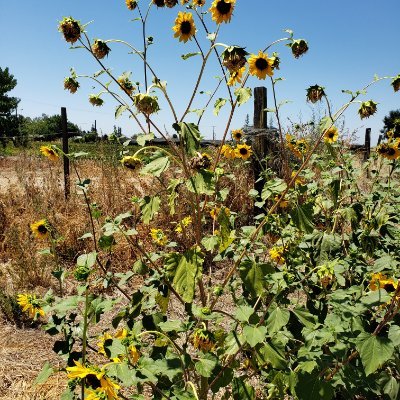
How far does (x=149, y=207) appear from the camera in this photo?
143 centimetres

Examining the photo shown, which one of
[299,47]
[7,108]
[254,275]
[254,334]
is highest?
[7,108]

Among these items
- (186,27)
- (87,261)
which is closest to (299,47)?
(186,27)

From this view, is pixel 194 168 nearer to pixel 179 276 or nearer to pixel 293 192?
pixel 179 276

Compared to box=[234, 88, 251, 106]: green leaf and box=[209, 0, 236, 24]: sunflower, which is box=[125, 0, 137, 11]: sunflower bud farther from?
box=[234, 88, 251, 106]: green leaf

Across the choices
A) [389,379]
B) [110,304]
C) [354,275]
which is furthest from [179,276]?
[354,275]

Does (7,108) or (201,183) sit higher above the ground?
(7,108)

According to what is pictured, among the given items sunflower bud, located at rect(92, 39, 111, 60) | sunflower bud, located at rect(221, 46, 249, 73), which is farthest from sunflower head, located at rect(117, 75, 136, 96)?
sunflower bud, located at rect(221, 46, 249, 73)

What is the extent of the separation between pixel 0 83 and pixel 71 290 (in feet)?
102

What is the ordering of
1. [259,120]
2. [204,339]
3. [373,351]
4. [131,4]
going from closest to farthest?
[373,351]
[204,339]
[131,4]
[259,120]

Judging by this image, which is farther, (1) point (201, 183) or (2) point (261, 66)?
(2) point (261, 66)

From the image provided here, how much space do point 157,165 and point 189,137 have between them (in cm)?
15

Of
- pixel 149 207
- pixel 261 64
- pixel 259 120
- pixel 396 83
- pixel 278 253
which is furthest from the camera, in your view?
pixel 259 120

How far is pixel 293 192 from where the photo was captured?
6.72ft

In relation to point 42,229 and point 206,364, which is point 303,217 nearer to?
point 206,364
